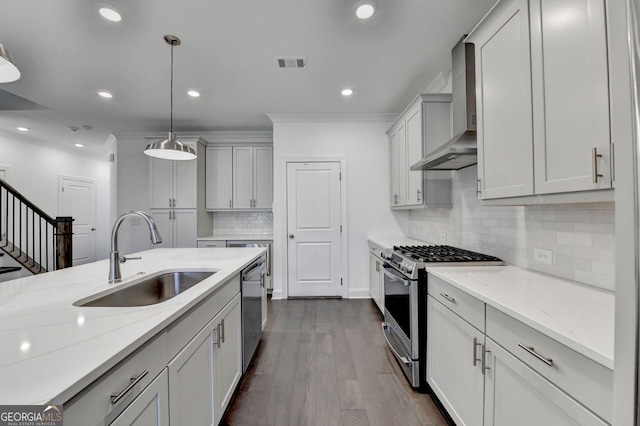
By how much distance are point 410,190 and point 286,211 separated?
1.82 meters

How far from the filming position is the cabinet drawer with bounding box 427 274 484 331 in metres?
1.34

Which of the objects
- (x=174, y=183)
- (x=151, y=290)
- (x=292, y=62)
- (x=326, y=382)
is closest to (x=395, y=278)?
(x=326, y=382)

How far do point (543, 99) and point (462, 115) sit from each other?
100cm

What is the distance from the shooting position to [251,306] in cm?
225

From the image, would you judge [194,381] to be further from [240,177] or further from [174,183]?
[174,183]

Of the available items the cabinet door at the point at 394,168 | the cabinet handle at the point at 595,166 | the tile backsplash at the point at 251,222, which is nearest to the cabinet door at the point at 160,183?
the tile backsplash at the point at 251,222

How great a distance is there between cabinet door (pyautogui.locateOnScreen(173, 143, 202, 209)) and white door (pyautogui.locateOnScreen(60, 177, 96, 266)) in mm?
3639

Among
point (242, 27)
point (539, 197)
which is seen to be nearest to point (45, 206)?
point (242, 27)

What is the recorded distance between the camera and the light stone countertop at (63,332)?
1.95 feet

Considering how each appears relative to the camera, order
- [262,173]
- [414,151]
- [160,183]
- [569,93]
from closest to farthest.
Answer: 1. [569,93]
2. [414,151]
3. [160,183]
4. [262,173]

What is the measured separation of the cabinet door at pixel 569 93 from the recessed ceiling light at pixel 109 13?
2.65m

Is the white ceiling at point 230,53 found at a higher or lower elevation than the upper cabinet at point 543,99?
higher

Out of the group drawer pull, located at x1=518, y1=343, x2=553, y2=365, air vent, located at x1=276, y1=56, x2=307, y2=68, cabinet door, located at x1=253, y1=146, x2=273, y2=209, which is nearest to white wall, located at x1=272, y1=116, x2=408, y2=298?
cabinet door, located at x1=253, y1=146, x2=273, y2=209

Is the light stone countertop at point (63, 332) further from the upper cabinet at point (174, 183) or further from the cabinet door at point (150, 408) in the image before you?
the upper cabinet at point (174, 183)
